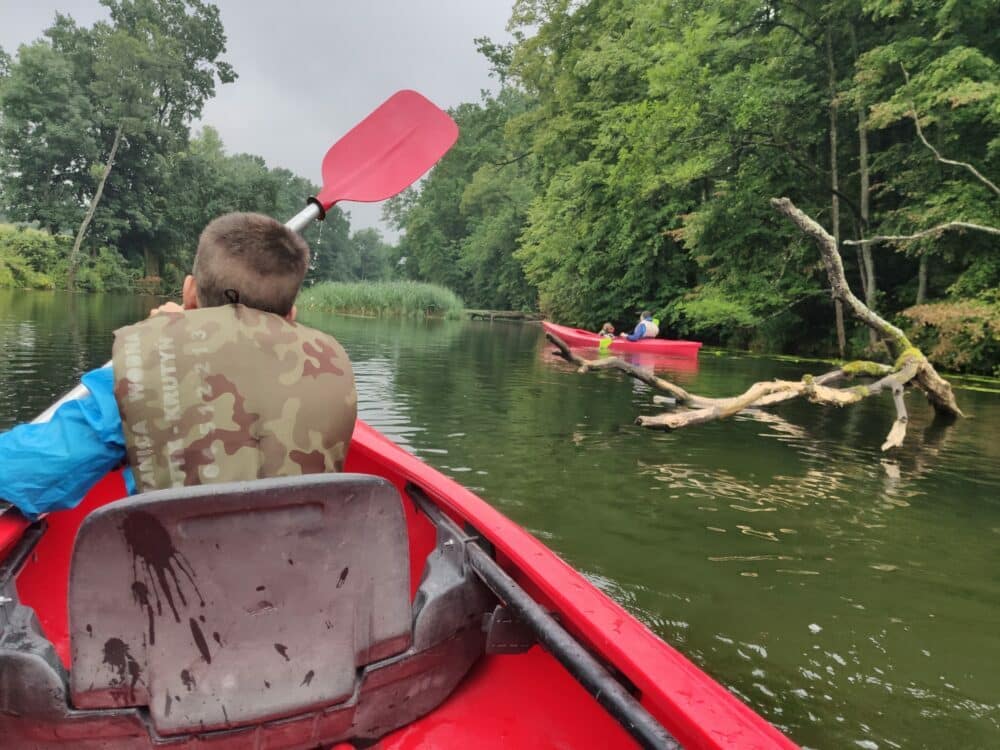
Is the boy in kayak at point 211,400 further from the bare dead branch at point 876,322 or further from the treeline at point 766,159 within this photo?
the treeline at point 766,159

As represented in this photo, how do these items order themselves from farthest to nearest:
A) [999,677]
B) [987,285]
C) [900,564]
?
[987,285] → [900,564] → [999,677]

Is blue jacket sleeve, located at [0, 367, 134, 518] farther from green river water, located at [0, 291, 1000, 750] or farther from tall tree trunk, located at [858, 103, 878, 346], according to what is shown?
tall tree trunk, located at [858, 103, 878, 346]

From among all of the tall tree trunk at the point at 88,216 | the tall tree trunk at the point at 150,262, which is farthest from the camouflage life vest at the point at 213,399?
the tall tree trunk at the point at 150,262

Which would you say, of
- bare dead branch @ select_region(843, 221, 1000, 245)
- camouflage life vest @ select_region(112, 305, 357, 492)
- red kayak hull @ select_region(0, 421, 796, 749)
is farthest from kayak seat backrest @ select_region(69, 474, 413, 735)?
bare dead branch @ select_region(843, 221, 1000, 245)

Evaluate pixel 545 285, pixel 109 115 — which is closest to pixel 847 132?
pixel 545 285

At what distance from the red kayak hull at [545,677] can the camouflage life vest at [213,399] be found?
69 cm

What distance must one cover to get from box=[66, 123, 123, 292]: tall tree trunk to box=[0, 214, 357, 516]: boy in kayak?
120 ft

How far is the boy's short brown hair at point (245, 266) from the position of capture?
4.67 ft

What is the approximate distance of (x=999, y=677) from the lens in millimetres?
2518

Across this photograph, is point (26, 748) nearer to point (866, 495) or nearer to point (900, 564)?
point (900, 564)

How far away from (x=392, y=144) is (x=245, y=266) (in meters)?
2.85

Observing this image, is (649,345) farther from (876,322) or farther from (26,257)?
(26,257)

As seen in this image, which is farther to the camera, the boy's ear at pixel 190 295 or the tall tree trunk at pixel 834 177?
the tall tree trunk at pixel 834 177

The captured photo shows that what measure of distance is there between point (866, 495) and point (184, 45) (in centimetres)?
4509
